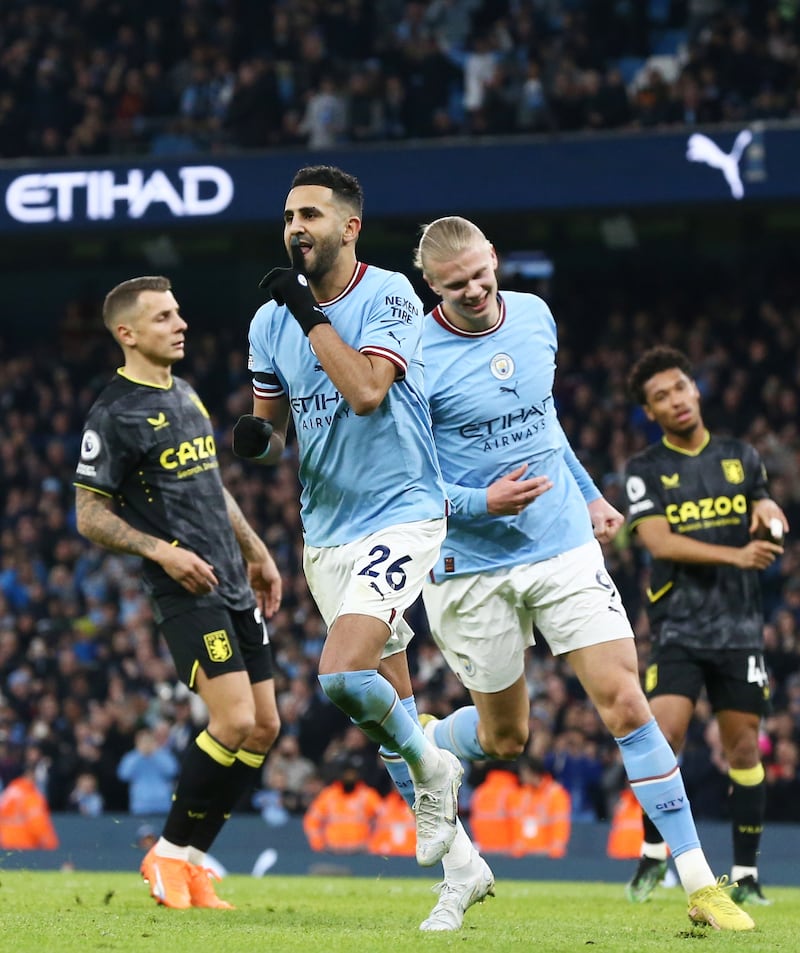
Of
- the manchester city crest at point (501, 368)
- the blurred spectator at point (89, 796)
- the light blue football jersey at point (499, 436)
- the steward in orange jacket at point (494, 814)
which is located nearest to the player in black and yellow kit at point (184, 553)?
the light blue football jersey at point (499, 436)

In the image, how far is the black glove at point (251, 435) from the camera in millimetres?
5758

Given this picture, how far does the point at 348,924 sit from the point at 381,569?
1.45m

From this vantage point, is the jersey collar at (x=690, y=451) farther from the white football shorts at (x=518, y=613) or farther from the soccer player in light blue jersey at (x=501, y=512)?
the white football shorts at (x=518, y=613)

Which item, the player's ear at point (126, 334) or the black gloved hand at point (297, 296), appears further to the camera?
the player's ear at point (126, 334)

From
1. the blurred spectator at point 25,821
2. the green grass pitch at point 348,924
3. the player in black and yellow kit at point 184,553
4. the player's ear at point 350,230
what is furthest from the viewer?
the blurred spectator at point 25,821

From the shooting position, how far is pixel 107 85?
21.1 m

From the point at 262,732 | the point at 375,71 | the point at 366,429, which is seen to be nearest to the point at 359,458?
the point at 366,429

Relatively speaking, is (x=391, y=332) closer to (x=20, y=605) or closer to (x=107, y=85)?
(x=20, y=605)

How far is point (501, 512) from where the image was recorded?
20.6 feet

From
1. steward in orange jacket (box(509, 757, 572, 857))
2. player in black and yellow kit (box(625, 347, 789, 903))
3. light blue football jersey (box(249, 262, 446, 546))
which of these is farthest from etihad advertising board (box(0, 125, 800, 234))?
light blue football jersey (box(249, 262, 446, 546))

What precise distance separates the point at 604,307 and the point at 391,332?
16.2 meters

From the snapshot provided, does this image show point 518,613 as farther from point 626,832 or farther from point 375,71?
point 375,71

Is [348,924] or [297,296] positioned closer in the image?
[297,296]

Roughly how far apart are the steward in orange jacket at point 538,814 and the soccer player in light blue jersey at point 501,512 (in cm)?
693
